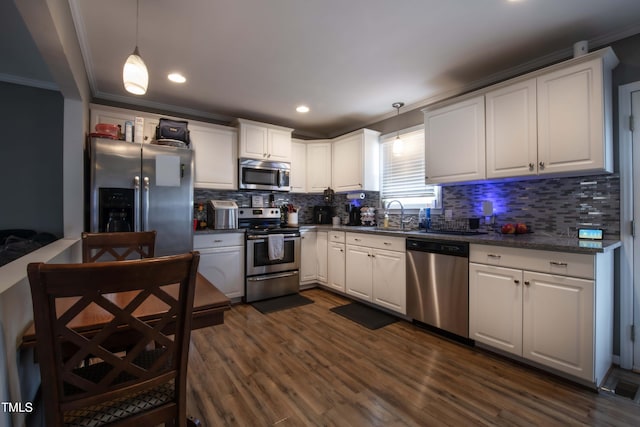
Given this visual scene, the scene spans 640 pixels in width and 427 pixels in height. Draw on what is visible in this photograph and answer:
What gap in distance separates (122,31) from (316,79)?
1.66 meters

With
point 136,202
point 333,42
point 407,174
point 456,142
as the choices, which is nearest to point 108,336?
point 136,202

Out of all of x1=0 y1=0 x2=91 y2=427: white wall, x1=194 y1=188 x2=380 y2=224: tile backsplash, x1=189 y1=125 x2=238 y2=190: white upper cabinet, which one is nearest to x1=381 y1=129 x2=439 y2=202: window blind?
x1=194 y1=188 x2=380 y2=224: tile backsplash

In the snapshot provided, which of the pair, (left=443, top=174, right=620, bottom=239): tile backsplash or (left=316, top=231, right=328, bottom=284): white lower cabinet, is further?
(left=316, top=231, right=328, bottom=284): white lower cabinet

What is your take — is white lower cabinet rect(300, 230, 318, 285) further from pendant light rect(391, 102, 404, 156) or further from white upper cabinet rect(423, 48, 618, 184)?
white upper cabinet rect(423, 48, 618, 184)

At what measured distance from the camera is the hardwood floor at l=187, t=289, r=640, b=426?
63.7 inches

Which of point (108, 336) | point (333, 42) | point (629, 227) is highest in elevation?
point (333, 42)

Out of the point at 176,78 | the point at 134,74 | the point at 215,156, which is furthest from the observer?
the point at 215,156

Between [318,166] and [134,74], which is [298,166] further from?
[134,74]

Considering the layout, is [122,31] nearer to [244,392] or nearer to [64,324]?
[64,324]

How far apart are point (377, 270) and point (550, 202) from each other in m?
1.71

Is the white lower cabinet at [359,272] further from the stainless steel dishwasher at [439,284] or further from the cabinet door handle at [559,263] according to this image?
the cabinet door handle at [559,263]

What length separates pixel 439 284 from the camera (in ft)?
8.59

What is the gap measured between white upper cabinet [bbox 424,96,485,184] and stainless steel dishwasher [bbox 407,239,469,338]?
0.73 m

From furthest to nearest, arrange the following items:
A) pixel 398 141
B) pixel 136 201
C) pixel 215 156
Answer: pixel 215 156
pixel 398 141
pixel 136 201
